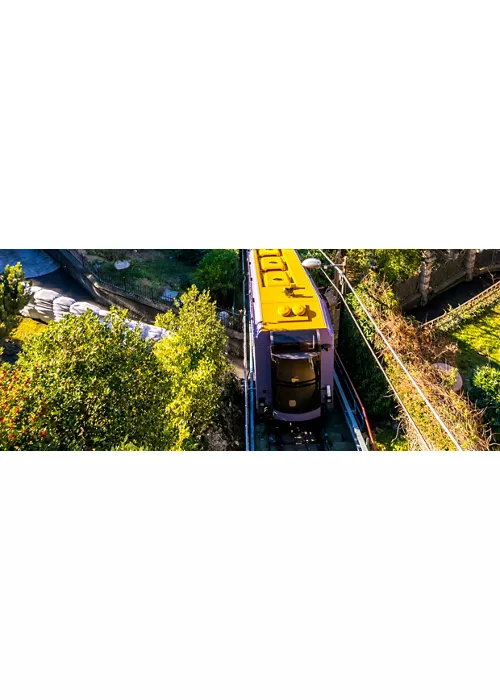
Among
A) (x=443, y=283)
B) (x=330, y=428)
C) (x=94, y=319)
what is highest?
(x=94, y=319)

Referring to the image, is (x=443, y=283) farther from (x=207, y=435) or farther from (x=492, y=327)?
(x=207, y=435)

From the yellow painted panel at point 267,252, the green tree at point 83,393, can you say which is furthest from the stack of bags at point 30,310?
the yellow painted panel at point 267,252

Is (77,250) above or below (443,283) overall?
above

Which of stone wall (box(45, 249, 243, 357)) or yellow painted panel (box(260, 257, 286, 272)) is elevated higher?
yellow painted panel (box(260, 257, 286, 272))

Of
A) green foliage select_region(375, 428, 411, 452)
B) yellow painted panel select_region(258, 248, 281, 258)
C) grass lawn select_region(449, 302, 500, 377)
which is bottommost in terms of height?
green foliage select_region(375, 428, 411, 452)

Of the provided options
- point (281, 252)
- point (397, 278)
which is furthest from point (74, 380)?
point (397, 278)

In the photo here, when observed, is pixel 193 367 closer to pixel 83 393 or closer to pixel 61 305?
pixel 83 393

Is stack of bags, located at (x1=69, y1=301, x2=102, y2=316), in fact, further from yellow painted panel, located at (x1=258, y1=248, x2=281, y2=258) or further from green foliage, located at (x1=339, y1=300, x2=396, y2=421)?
green foliage, located at (x1=339, y1=300, x2=396, y2=421)

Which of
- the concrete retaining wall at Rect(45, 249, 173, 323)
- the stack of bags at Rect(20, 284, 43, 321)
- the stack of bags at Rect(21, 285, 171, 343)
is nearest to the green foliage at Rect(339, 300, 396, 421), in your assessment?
the stack of bags at Rect(21, 285, 171, 343)
